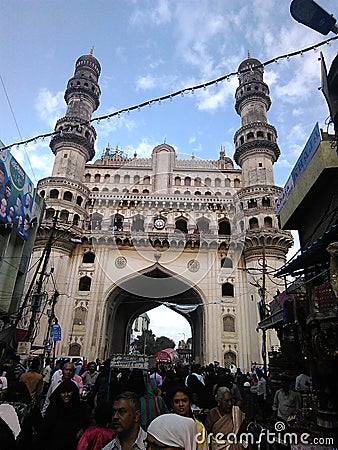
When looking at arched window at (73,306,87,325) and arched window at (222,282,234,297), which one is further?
arched window at (222,282,234,297)

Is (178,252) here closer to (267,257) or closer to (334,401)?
(267,257)

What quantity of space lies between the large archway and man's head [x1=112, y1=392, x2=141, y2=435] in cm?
1920

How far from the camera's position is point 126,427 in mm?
2600

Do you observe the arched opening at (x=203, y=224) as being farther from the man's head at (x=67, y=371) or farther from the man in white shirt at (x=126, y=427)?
the man in white shirt at (x=126, y=427)

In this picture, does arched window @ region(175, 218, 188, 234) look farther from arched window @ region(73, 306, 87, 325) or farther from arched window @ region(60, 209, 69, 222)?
arched window @ region(73, 306, 87, 325)

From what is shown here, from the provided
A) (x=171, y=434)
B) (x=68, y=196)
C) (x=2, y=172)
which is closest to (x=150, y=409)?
(x=171, y=434)

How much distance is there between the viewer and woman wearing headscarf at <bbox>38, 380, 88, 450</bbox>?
3.13m

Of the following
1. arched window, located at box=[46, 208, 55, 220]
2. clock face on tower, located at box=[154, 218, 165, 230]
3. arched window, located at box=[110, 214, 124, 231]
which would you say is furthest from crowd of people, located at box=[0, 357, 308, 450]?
arched window, located at box=[110, 214, 124, 231]

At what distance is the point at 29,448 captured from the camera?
10.1ft

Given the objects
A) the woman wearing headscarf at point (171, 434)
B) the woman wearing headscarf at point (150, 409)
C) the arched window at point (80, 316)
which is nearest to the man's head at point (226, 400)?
the woman wearing headscarf at point (150, 409)

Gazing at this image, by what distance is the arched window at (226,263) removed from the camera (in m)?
24.4

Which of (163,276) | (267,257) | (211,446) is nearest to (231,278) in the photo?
(267,257)

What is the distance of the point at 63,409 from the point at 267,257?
836 inches

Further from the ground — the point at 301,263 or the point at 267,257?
the point at 267,257
